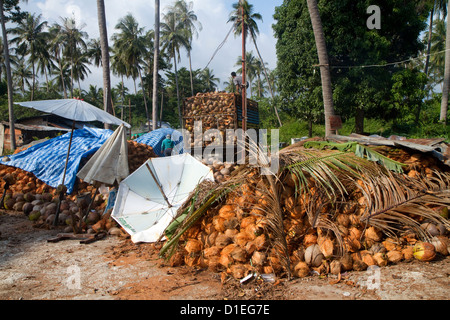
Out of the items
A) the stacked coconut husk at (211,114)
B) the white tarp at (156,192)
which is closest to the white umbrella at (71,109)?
the white tarp at (156,192)

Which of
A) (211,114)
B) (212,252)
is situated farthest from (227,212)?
(211,114)

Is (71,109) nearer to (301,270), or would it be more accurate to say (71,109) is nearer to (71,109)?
(71,109)

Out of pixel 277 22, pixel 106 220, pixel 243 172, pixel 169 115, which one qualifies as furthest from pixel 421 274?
pixel 169 115

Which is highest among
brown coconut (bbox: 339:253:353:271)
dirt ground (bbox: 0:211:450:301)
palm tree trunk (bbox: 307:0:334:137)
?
palm tree trunk (bbox: 307:0:334:137)

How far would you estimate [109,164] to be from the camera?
21.6ft

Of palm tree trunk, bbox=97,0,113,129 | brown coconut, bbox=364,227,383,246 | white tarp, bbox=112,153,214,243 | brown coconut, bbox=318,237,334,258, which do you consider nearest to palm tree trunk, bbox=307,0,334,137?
white tarp, bbox=112,153,214,243

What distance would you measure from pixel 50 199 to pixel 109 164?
2339 mm

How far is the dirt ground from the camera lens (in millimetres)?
2963

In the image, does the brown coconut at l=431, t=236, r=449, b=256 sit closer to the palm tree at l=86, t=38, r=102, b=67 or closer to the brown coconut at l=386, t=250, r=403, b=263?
the brown coconut at l=386, t=250, r=403, b=263

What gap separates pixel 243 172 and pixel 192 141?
14.4 ft

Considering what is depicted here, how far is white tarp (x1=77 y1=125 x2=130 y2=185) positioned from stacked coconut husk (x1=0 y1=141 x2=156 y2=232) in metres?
0.45

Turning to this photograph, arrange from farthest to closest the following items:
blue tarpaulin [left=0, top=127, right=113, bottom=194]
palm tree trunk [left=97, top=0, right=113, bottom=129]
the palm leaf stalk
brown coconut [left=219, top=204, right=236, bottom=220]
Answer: palm tree trunk [left=97, top=0, right=113, bottom=129] → blue tarpaulin [left=0, top=127, right=113, bottom=194] → brown coconut [left=219, top=204, right=236, bottom=220] → the palm leaf stalk

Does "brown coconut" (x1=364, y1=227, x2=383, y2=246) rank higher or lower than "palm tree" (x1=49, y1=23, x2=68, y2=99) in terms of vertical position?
lower

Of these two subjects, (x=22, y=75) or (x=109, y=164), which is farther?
(x=22, y=75)
